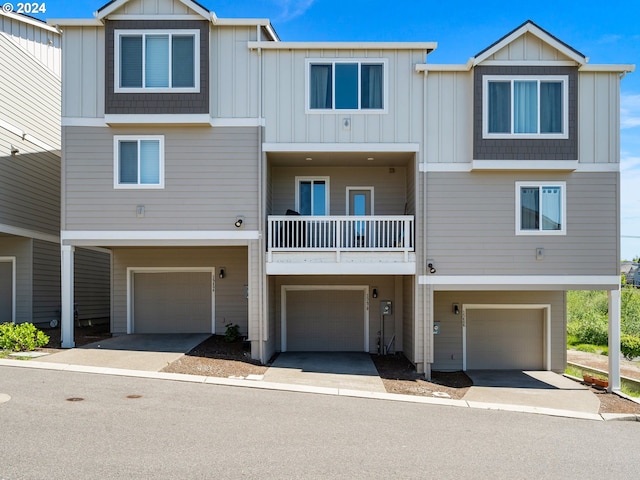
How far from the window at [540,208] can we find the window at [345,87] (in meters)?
4.17

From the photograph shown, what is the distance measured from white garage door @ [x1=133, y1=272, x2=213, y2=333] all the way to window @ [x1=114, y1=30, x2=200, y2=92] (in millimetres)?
5789

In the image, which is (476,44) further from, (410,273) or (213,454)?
(213,454)

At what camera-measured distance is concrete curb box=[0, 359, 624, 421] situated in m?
10.8

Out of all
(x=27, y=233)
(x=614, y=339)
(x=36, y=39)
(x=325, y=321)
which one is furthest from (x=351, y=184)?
(x=36, y=39)

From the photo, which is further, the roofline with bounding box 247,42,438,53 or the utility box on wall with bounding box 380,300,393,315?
the utility box on wall with bounding box 380,300,393,315

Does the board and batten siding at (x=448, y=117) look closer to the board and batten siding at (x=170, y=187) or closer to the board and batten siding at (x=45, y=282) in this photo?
the board and batten siding at (x=170, y=187)

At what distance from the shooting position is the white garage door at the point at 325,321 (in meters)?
17.1

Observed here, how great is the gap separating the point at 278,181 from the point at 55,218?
7.93 m

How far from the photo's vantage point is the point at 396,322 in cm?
1692

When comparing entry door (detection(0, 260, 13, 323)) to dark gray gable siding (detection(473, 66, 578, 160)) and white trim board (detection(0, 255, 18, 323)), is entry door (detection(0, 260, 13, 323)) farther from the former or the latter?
dark gray gable siding (detection(473, 66, 578, 160))

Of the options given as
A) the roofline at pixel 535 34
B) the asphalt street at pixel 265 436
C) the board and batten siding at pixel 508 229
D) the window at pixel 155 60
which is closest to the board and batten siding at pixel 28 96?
the window at pixel 155 60

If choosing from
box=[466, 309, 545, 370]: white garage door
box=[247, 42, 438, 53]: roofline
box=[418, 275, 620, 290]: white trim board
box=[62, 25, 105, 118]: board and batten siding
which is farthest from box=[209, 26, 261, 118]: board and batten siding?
box=[466, 309, 545, 370]: white garage door

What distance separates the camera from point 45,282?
18.1 m

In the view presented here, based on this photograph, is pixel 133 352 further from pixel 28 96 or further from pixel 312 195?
pixel 28 96
